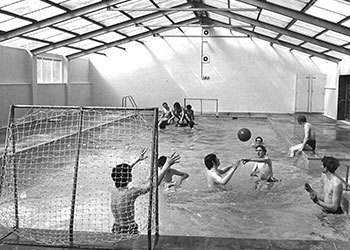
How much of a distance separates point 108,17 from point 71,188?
9.30 meters

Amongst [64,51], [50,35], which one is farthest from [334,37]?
[64,51]

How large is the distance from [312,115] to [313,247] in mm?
18049

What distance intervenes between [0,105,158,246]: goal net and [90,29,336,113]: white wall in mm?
10243

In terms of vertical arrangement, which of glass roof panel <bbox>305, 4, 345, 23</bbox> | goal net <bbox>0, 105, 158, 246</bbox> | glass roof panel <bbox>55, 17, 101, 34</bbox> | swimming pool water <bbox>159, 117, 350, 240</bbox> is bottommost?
swimming pool water <bbox>159, 117, 350, 240</bbox>

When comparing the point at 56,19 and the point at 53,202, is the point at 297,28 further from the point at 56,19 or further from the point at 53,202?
the point at 53,202

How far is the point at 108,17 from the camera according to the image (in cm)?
1570

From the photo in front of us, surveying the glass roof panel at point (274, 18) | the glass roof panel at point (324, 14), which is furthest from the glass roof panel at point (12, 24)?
the glass roof panel at point (324, 14)

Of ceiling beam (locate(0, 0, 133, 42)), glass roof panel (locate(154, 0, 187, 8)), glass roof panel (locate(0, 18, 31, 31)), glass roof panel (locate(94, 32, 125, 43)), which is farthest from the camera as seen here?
glass roof panel (locate(94, 32, 125, 43))

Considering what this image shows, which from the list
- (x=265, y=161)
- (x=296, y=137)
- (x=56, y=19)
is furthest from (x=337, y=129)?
(x=56, y=19)

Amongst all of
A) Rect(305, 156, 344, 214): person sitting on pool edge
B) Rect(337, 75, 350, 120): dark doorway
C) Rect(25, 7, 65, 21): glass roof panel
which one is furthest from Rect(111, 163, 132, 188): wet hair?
Rect(337, 75, 350, 120): dark doorway

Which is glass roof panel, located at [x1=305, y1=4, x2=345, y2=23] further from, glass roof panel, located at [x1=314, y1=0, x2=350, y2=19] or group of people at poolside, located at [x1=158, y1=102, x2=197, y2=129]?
group of people at poolside, located at [x1=158, y1=102, x2=197, y2=129]

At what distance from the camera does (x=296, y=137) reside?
13273mm

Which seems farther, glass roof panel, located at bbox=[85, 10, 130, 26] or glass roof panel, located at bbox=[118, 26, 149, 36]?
glass roof panel, located at bbox=[118, 26, 149, 36]

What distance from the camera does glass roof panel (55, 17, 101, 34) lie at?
1504 centimetres
